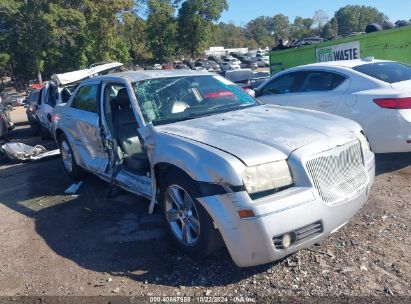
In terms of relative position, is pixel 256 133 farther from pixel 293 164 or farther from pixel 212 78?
pixel 212 78

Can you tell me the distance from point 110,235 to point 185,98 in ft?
5.61

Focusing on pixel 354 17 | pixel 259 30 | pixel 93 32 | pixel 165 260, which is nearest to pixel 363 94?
pixel 165 260

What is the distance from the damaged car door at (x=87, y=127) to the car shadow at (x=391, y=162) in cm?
375

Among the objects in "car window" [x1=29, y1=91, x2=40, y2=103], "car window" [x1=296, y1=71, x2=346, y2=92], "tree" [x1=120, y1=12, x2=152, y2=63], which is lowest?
"car window" [x1=29, y1=91, x2=40, y2=103]

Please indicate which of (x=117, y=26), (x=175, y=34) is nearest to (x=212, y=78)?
(x=117, y=26)

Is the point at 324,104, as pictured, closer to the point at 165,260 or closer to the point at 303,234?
the point at 303,234

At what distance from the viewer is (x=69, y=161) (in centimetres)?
668

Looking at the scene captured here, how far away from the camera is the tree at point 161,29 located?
63.6 metres

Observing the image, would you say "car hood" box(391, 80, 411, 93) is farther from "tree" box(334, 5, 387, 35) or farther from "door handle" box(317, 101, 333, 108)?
"tree" box(334, 5, 387, 35)

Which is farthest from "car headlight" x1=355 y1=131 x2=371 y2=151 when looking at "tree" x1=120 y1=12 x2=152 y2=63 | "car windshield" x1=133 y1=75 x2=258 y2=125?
"tree" x1=120 y1=12 x2=152 y2=63

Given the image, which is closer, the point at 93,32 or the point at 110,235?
the point at 110,235

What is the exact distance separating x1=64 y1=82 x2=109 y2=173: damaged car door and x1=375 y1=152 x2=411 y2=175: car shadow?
12.3 feet

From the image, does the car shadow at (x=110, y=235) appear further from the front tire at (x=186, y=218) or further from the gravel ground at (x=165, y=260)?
the front tire at (x=186, y=218)

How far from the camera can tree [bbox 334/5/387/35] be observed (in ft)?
399
